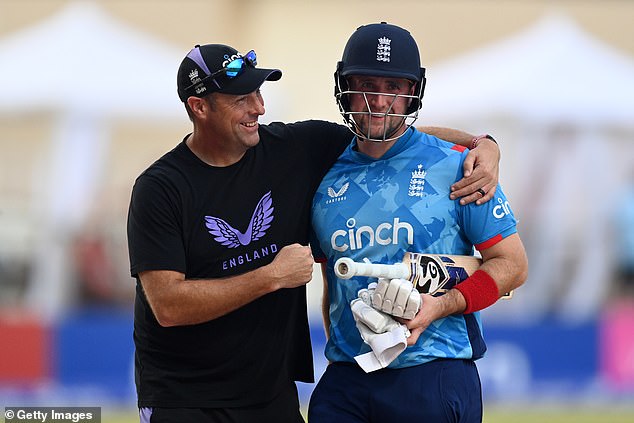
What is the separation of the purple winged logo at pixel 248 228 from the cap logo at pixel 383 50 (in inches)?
31.6

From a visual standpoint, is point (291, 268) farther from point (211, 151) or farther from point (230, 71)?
point (230, 71)

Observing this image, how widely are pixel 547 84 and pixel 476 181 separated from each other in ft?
34.4

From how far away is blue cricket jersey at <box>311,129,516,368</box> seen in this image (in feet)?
17.1

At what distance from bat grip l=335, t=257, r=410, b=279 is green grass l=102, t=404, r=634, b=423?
22.1 feet

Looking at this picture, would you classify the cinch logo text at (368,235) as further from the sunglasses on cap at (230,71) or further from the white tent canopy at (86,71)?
the white tent canopy at (86,71)

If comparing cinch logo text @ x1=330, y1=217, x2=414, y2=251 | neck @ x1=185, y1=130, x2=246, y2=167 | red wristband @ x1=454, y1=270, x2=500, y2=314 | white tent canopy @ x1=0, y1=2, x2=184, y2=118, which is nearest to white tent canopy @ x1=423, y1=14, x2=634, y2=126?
white tent canopy @ x1=0, y1=2, x2=184, y2=118

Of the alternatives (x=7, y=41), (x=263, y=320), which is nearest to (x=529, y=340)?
(x=7, y=41)

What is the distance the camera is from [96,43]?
14680 millimetres

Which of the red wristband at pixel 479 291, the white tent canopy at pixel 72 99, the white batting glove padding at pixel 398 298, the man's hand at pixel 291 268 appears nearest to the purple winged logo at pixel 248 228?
the man's hand at pixel 291 268

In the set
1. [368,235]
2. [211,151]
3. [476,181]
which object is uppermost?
[211,151]

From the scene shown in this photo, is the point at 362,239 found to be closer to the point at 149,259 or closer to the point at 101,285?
the point at 149,259

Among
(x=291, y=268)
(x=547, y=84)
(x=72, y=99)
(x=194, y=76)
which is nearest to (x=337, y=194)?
(x=291, y=268)

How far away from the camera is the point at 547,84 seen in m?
15.4

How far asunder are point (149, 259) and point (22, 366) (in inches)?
298
